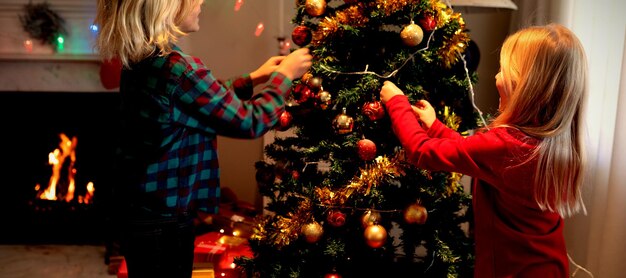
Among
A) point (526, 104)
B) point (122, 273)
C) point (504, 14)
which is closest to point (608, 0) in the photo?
point (504, 14)

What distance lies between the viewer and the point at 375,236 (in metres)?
1.56

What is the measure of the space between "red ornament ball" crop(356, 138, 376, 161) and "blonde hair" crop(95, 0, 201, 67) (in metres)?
0.60

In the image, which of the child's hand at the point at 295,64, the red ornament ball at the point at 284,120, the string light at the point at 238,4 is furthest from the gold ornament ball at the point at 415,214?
the string light at the point at 238,4

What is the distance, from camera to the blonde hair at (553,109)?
1.24m

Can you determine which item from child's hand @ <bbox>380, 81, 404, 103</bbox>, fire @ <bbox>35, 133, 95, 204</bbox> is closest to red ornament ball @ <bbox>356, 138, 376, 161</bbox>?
child's hand @ <bbox>380, 81, 404, 103</bbox>

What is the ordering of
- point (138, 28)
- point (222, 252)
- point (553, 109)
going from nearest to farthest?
1. point (138, 28)
2. point (553, 109)
3. point (222, 252)

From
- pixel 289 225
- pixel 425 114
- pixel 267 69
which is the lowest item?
pixel 289 225

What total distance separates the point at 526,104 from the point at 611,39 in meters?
0.92

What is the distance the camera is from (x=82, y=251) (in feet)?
9.25

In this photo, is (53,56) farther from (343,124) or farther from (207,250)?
(343,124)

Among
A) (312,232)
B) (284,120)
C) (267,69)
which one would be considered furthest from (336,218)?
(267,69)

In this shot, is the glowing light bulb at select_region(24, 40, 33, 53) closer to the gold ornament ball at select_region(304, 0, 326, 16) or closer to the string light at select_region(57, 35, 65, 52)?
the string light at select_region(57, 35, 65, 52)

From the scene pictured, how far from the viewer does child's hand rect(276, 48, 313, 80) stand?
131 cm

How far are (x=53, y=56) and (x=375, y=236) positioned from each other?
1985 millimetres
